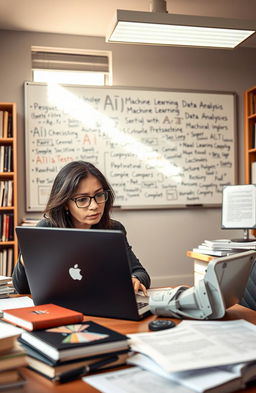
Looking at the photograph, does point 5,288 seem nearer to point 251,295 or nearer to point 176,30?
point 251,295

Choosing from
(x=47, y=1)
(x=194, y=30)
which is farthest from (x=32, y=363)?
(x=47, y=1)

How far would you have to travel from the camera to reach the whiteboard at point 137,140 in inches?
152

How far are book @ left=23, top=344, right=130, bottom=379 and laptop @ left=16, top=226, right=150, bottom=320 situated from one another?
259 millimetres

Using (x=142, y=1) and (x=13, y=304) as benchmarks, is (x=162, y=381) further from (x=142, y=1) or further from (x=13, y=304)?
(x=142, y=1)

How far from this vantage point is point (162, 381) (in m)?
0.82

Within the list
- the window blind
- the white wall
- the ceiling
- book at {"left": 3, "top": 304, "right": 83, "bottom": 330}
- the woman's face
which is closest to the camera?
book at {"left": 3, "top": 304, "right": 83, "bottom": 330}

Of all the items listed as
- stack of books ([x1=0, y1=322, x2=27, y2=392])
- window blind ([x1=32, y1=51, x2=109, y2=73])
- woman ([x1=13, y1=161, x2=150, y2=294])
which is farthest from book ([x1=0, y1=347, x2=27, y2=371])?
window blind ([x1=32, y1=51, x2=109, y2=73])

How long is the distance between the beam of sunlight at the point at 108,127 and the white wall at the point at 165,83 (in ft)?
0.99

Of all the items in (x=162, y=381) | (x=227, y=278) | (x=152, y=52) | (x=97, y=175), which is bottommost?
(x=162, y=381)

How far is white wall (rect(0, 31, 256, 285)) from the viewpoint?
12.6 feet

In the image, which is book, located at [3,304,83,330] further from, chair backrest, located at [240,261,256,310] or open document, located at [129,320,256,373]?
chair backrest, located at [240,261,256,310]

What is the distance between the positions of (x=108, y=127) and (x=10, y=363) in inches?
130

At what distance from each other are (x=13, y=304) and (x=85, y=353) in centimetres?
63

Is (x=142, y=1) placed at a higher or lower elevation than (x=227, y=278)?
higher
